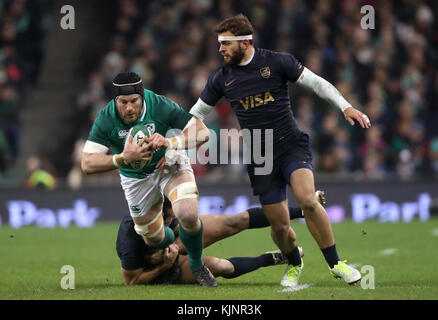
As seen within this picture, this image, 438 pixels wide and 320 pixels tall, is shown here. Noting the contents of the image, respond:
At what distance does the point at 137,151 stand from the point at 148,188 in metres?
0.83

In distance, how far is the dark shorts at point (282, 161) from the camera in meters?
7.89

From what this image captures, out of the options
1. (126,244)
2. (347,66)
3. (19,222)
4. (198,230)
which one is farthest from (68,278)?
(347,66)

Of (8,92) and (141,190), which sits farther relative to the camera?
(8,92)

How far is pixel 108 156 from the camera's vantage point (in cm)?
754

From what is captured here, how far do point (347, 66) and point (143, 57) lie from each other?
4284mm

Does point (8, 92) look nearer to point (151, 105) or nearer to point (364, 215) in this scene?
point (364, 215)

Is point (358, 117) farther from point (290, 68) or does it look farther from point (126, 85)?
point (126, 85)

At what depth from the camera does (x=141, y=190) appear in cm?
812

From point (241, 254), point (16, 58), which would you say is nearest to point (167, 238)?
point (241, 254)

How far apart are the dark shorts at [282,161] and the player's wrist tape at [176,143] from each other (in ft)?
2.64

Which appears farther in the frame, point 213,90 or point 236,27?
point 213,90

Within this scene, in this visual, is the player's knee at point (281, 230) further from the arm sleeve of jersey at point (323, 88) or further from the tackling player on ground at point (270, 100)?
the arm sleeve of jersey at point (323, 88)

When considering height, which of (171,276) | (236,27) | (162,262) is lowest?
(171,276)

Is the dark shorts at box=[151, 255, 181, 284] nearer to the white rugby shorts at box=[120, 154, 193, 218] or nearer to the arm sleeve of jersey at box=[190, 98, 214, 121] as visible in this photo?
the white rugby shorts at box=[120, 154, 193, 218]
